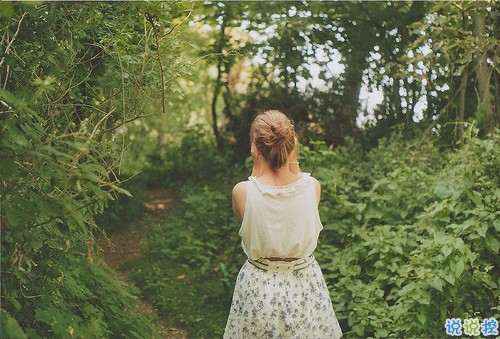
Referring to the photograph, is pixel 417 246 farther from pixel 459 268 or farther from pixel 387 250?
pixel 459 268

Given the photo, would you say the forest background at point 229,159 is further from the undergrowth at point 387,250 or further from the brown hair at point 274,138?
the brown hair at point 274,138

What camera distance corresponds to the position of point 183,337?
18.5 ft

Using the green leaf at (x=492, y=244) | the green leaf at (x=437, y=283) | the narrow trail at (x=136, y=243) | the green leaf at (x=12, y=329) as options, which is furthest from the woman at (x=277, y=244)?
the narrow trail at (x=136, y=243)

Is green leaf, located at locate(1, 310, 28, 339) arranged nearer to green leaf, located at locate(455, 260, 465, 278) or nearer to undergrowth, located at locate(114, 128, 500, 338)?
undergrowth, located at locate(114, 128, 500, 338)

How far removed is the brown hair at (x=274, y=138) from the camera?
347 centimetres

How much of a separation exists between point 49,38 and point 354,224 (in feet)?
11.5

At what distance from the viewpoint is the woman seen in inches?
138

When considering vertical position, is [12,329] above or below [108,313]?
above

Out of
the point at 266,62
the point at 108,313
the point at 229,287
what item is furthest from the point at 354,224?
the point at 266,62

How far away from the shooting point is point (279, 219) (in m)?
3.50

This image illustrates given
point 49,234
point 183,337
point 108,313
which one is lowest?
point 183,337

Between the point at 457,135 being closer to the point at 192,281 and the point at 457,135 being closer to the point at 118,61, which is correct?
the point at 192,281

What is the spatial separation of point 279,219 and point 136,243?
4906 millimetres

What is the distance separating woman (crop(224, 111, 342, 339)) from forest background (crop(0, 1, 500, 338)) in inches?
27.3
